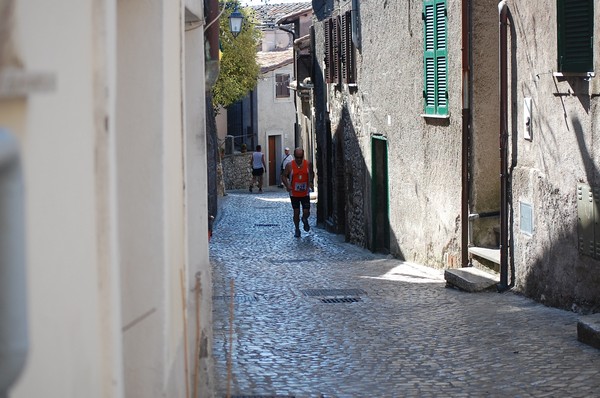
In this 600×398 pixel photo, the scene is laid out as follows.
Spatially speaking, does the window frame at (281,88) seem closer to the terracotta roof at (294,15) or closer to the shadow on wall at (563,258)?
the terracotta roof at (294,15)

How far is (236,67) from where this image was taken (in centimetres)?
4175

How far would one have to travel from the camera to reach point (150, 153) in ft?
13.8

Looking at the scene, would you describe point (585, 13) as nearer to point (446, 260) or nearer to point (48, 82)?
point (446, 260)

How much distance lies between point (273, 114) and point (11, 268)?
49.7 m

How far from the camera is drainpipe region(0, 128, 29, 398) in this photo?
160 centimetres

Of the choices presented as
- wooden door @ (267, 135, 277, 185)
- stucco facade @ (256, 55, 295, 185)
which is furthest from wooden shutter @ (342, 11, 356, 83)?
wooden door @ (267, 135, 277, 185)

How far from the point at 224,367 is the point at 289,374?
1.71 feet

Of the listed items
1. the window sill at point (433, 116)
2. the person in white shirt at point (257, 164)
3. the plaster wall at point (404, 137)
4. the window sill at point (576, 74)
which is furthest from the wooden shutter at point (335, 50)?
the person in white shirt at point (257, 164)

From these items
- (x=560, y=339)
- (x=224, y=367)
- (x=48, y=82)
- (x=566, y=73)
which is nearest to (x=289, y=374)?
(x=224, y=367)

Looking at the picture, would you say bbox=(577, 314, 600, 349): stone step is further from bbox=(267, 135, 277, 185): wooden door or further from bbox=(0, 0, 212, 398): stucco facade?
bbox=(267, 135, 277, 185): wooden door

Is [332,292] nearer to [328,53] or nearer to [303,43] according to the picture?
[328,53]

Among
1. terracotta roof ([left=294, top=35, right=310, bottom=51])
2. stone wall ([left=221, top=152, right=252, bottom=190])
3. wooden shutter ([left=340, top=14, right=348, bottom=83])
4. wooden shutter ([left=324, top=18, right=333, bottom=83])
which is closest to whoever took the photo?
wooden shutter ([left=340, top=14, right=348, bottom=83])

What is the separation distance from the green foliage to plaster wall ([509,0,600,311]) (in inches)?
1206

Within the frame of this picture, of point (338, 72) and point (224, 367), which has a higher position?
point (338, 72)
